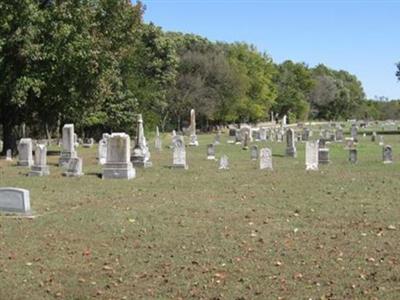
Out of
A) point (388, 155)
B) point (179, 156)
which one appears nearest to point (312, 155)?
point (388, 155)

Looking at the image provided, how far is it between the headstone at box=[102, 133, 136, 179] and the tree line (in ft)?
28.2

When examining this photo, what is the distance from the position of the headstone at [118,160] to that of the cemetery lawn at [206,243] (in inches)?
107

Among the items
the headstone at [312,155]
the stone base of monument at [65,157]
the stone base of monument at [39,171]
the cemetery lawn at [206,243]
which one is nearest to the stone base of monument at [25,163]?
the stone base of monument at [65,157]

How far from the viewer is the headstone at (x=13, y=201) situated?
13.3 metres

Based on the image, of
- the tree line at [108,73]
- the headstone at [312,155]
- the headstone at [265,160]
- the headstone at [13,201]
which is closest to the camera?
the headstone at [13,201]

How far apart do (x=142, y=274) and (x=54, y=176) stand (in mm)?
14228

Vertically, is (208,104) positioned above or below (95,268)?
above

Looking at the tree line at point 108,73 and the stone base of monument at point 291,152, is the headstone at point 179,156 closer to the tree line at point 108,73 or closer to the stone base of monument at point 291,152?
the tree line at point 108,73

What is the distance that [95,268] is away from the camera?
9047 mm

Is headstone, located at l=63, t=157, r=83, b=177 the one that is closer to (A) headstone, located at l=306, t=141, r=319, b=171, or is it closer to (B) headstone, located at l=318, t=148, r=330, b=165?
(A) headstone, located at l=306, t=141, r=319, b=171

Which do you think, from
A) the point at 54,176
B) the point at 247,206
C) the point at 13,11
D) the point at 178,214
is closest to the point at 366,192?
the point at 247,206

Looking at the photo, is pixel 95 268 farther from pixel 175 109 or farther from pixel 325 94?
pixel 325 94

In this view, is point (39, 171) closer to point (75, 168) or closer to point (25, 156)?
point (75, 168)

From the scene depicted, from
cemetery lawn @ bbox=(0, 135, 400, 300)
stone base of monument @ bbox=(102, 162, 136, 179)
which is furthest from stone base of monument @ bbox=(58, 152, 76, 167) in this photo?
cemetery lawn @ bbox=(0, 135, 400, 300)
